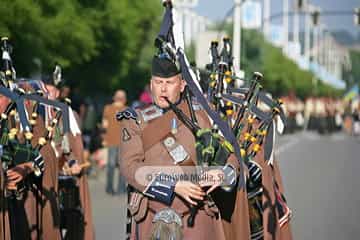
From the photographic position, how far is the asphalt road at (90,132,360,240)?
14406 mm

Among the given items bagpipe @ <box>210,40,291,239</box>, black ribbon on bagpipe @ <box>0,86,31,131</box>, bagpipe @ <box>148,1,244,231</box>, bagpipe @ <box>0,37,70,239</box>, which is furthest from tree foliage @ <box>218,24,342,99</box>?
bagpipe @ <box>148,1,244,231</box>

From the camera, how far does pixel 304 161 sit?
3028cm

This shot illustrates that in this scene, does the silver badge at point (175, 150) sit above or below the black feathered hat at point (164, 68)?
below

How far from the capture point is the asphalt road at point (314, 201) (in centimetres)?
1441

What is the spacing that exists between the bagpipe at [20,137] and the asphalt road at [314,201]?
4309mm

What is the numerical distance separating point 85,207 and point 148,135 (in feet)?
13.7

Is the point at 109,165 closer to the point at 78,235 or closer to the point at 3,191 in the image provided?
the point at 78,235

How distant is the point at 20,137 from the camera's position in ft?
29.9

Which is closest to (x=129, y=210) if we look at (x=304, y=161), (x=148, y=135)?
(x=148, y=135)

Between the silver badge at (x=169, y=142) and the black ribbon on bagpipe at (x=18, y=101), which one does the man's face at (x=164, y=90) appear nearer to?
the silver badge at (x=169, y=142)

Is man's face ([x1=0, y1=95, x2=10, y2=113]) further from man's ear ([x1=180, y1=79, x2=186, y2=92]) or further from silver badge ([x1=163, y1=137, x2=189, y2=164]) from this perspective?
silver badge ([x1=163, y1=137, x2=189, y2=164])

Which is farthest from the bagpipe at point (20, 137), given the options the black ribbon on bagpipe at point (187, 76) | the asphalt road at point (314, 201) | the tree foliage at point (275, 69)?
the tree foliage at point (275, 69)

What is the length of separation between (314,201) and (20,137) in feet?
32.8

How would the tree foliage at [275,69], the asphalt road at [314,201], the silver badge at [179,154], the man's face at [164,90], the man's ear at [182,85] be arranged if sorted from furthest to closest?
the tree foliage at [275,69] < the asphalt road at [314,201] < the man's ear at [182,85] < the man's face at [164,90] < the silver badge at [179,154]
